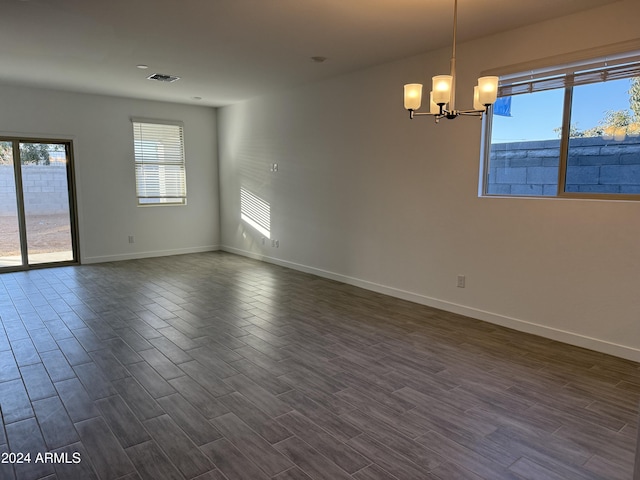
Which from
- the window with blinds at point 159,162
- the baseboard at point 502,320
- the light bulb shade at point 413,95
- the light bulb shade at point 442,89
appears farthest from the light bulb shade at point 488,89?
the window with blinds at point 159,162

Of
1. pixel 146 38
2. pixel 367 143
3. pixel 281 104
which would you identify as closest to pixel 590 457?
pixel 367 143

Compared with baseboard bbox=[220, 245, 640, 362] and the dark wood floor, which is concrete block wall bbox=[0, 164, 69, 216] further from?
baseboard bbox=[220, 245, 640, 362]

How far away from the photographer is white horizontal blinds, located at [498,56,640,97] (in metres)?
3.21

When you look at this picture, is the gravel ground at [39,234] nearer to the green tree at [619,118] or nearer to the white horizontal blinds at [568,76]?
the white horizontal blinds at [568,76]

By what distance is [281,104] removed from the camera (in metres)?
6.53

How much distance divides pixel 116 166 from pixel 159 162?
2.50 ft

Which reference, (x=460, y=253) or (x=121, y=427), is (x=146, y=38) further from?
(x=460, y=253)

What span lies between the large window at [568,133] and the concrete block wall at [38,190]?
6460 mm

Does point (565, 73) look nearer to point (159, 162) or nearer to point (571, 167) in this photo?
point (571, 167)

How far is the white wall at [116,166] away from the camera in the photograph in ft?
21.1

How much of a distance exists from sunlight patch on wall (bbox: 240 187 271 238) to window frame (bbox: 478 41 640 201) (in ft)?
12.8

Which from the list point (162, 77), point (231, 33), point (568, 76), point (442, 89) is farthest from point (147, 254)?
point (568, 76)

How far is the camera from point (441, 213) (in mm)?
4418

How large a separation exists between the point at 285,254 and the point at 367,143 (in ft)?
8.09
